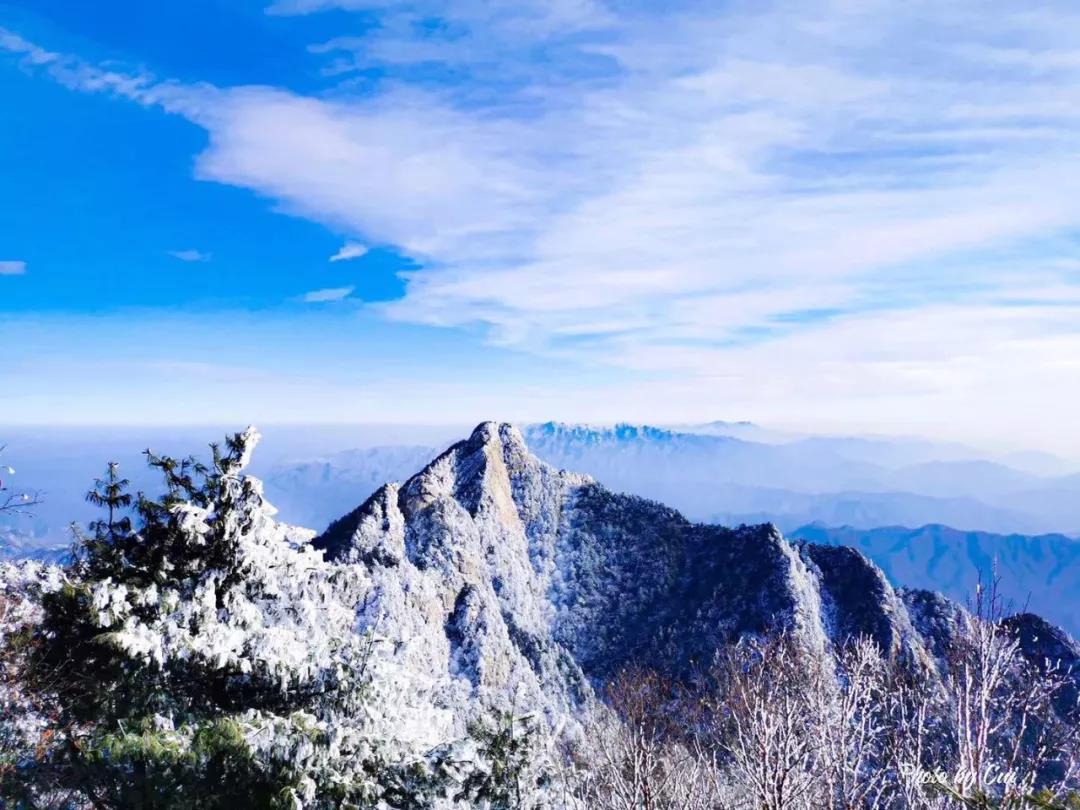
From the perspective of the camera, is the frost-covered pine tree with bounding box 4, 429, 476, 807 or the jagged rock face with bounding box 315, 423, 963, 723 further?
the jagged rock face with bounding box 315, 423, 963, 723

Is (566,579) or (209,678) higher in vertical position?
(209,678)

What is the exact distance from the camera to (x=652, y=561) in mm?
97750

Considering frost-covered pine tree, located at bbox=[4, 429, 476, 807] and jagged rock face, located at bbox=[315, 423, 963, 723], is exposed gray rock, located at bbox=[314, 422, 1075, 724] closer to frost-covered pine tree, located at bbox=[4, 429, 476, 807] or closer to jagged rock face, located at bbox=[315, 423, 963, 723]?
jagged rock face, located at bbox=[315, 423, 963, 723]

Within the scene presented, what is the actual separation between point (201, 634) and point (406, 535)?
67.0m

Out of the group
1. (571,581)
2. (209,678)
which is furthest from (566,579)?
(209,678)

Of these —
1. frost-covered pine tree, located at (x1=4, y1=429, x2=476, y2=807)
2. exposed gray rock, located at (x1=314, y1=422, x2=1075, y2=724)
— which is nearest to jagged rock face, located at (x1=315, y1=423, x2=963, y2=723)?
exposed gray rock, located at (x1=314, y1=422, x2=1075, y2=724)

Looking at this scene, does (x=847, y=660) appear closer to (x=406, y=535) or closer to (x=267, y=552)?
(x=267, y=552)

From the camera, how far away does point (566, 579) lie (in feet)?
316

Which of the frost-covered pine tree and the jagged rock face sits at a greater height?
the frost-covered pine tree

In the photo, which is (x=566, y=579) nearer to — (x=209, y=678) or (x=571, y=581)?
(x=571, y=581)

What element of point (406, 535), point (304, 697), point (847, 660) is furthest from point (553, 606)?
point (304, 697)

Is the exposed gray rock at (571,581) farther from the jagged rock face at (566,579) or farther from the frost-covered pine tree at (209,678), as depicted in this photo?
the frost-covered pine tree at (209,678)

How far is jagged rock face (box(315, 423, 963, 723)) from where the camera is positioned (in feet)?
217

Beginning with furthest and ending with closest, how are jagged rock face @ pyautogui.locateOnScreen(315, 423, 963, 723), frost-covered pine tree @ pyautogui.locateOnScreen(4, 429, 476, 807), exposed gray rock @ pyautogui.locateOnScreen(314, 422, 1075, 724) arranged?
exposed gray rock @ pyautogui.locateOnScreen(314, 422, 1075, 724), jagged rock face @ pyautogui.locateOnScreen(315, 423, 963, 723), frost-covered pine tree @ pyautogui.locateOnScreen(4, 429, 476, 807)
